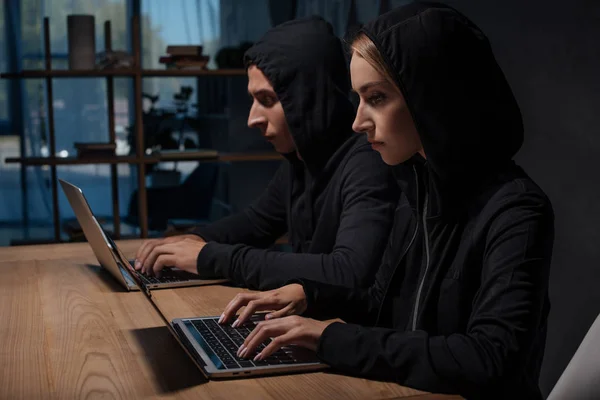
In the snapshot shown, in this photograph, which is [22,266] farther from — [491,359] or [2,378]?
[491,359]

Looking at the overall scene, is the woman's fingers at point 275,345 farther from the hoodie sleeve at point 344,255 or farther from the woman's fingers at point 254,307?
the hoodie sleeve at point 344,255

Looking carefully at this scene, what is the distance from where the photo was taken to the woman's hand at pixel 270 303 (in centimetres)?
135

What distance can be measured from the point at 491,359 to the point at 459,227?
0.28 meters

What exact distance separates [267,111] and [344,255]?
Answer: 0.55 meters

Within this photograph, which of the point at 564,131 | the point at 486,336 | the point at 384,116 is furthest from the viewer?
the point at 564,131

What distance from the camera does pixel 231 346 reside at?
1.25m

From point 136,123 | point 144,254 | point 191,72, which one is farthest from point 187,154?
point 144,254

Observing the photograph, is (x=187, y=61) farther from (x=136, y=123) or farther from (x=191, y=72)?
(x=136, y=123)

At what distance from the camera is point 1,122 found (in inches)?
198

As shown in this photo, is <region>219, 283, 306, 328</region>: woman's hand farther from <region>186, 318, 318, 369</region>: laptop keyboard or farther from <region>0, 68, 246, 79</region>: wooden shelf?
<region>0, 68, 246, 79</region>: wooden shelf

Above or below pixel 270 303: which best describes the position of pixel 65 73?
above

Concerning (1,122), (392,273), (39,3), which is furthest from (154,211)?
(392,273)

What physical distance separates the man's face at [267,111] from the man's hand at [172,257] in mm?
407

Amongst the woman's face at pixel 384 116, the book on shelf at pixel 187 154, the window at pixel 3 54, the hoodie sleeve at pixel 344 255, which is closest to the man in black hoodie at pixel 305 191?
the hoodie sleeve at pixel 344 255
